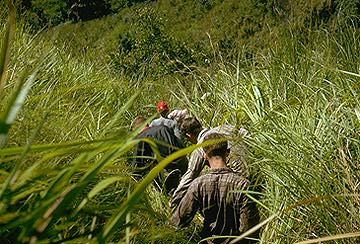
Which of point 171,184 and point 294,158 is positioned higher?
point 294,158

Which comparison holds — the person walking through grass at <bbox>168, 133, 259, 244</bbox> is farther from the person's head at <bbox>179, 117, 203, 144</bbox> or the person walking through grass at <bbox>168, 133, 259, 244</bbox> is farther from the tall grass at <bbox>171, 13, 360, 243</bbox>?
the person's head at <bbox>179, 117, 203, 144</bbox>

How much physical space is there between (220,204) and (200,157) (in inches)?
43.4

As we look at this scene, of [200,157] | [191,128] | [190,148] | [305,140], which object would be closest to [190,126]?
[191,128]

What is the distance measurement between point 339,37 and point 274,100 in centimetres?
75

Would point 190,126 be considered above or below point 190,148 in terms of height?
below

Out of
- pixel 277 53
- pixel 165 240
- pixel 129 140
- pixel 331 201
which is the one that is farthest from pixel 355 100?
pixel 129 140

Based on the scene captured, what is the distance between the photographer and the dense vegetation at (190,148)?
4.12 ft

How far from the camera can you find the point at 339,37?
5.53m

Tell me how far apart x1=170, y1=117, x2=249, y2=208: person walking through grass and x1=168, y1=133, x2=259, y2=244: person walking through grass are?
0.25m

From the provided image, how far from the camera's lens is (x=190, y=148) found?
133 cm

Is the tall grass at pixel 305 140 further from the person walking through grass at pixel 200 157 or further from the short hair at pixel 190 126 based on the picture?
the short hair at pixel 190 126

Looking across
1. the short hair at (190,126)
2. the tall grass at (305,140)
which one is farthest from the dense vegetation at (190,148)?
the short hair at (190,126)

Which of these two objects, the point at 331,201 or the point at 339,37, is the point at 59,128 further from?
the point at 339,37

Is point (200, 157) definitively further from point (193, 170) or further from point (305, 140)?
point (305, 140)
